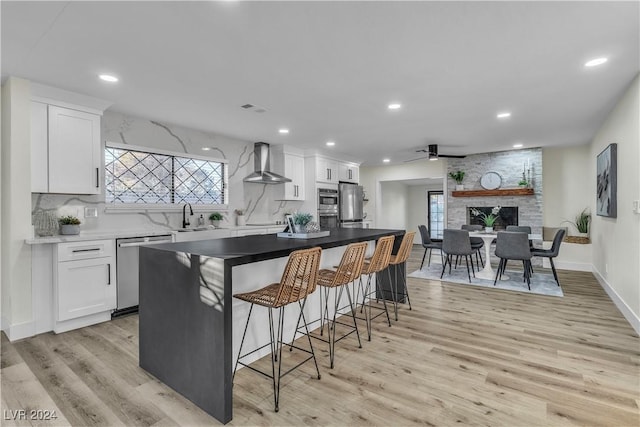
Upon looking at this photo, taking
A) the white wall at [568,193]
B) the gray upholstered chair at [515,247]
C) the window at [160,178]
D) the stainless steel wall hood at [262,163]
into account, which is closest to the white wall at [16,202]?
the window at [160,178]

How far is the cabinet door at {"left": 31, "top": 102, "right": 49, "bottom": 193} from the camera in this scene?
126 inches

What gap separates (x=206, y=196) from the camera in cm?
524

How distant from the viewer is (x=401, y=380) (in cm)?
233

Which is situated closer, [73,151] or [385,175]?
[73,151]

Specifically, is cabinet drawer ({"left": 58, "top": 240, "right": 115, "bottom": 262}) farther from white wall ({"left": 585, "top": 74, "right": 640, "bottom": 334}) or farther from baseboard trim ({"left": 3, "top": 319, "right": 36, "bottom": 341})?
white wall ({"left": 585, "top": 74, "right": 640, "bottom": 334})

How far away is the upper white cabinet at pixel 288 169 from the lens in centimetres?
625

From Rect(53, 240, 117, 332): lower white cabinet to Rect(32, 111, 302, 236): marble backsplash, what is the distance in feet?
2.13

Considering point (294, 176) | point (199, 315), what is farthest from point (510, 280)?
point (199, 315)

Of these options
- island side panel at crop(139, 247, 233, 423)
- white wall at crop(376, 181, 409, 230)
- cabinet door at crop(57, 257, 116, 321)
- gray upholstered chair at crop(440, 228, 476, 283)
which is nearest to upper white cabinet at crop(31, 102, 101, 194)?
cabinet door at crop(57, 257, 116, 321)

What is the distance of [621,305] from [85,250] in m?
5.93

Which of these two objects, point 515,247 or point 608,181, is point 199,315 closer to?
point 515,247

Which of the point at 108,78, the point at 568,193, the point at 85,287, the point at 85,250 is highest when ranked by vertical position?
the point at 108,78

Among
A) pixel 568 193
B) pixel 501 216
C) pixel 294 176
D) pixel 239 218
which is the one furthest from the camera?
pixel 501 216

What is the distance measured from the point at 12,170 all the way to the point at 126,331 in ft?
6.03
